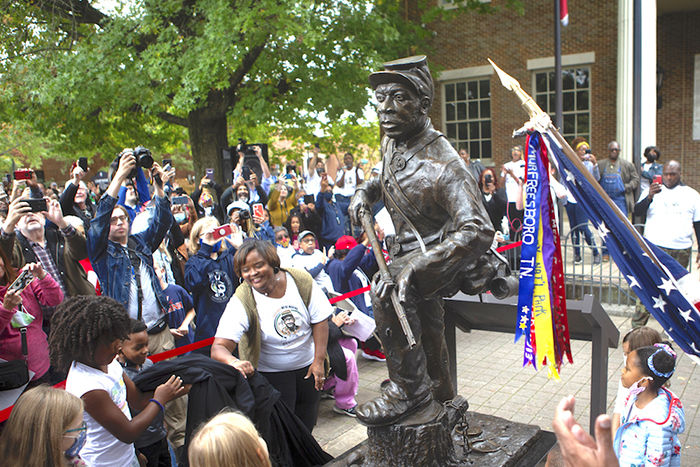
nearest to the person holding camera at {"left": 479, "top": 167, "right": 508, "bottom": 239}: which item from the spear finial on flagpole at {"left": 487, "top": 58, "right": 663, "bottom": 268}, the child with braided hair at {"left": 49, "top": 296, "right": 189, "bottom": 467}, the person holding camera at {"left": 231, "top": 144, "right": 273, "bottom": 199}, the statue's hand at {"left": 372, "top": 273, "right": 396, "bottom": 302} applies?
the person holding camera at {"left": 231, "top": 144, "right": 273, "bottom": 199}

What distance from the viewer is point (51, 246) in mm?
4441

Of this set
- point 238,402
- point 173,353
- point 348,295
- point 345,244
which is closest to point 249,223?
point 345,244

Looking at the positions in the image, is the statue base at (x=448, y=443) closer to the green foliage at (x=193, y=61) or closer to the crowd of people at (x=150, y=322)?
the crowd of people at (x=150, y=322)

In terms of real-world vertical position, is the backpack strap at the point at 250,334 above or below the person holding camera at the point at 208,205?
below

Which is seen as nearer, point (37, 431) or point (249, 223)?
point (37, 431)

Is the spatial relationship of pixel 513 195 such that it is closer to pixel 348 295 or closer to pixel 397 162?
pixel 348 295

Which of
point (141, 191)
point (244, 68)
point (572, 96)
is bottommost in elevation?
point (141, 191)

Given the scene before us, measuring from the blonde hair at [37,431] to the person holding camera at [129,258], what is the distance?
73.9 inches

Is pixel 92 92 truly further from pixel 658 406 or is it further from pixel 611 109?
pixel 611 109

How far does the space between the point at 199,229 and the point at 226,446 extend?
3.60 meters

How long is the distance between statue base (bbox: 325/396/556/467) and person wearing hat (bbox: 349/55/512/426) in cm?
10

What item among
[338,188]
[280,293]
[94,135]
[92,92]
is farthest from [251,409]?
[94,135]

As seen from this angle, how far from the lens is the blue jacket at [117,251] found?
4051 mm

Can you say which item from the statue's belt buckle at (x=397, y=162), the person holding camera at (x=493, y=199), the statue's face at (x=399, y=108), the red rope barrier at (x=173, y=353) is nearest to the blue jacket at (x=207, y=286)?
the red rope barrier at (x=173, y=353)
